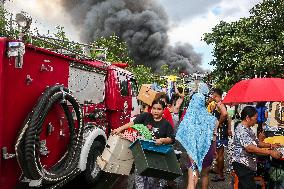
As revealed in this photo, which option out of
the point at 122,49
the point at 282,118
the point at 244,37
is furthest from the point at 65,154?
the point at 122,49

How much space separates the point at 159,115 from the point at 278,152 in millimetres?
1704

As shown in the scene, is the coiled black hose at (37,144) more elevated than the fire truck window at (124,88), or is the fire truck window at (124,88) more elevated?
the fire truck window at (124,88)

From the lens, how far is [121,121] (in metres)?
8.55

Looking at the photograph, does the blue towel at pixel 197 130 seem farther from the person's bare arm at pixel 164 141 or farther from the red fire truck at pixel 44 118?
the red fire truck at pixel 44 118

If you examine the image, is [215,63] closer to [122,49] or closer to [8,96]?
[122,49]

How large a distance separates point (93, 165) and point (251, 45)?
19132 millimetres

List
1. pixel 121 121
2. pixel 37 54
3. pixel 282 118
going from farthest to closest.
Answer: pixel 282 118
pixel 121 121
pixel 37 54

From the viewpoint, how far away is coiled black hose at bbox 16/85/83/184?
422 cm

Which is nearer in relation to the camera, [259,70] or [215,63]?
[259,70]

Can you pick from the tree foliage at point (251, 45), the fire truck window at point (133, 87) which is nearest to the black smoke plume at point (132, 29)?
the tree foliage at point (251, 45)

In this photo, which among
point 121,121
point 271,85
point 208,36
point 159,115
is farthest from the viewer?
point 208,36

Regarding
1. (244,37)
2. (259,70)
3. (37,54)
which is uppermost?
(244,37)

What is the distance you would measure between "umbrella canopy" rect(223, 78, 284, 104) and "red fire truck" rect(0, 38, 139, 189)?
2681 mm

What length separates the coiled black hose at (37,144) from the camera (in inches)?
166
